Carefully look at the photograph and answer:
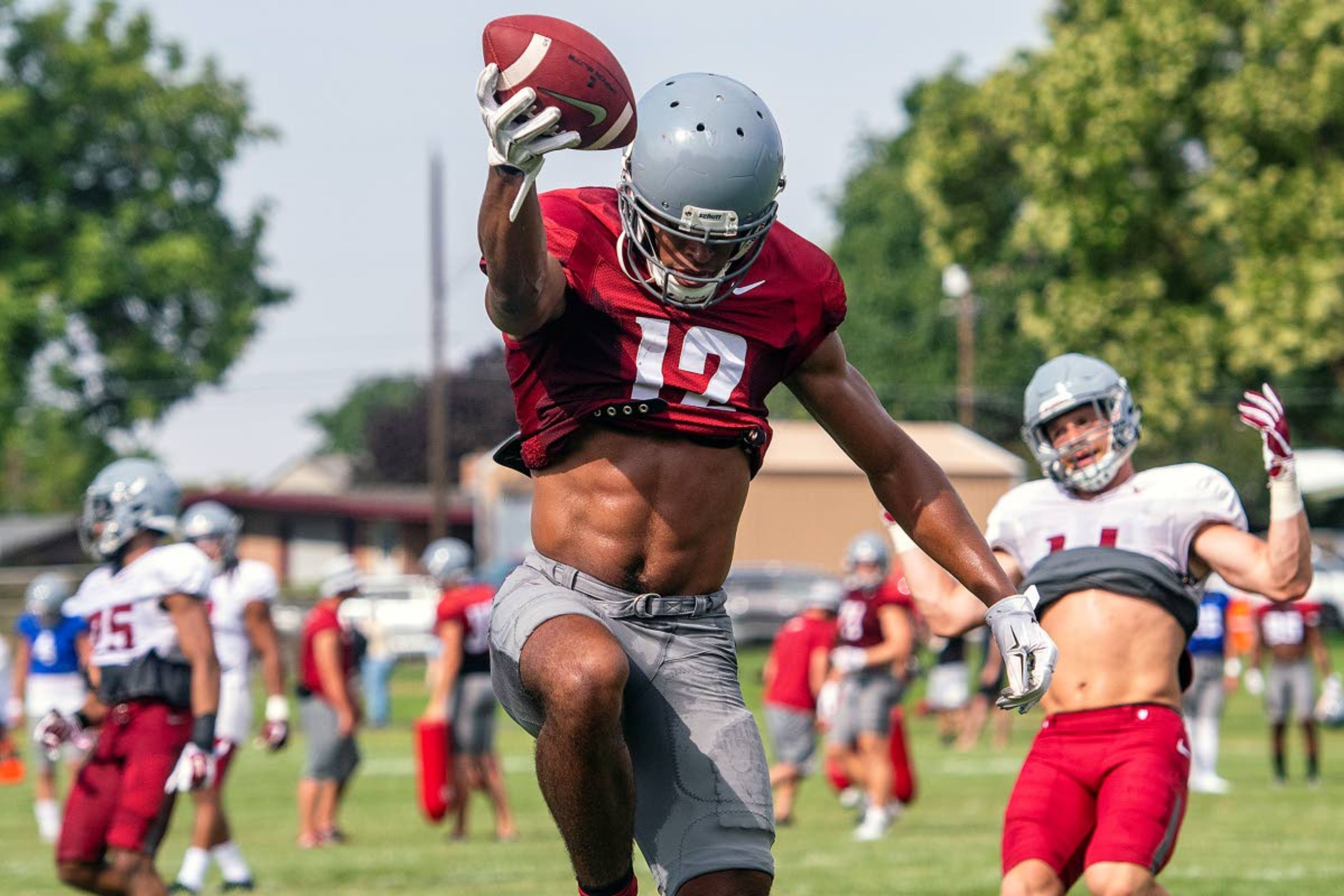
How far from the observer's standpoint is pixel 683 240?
458cm

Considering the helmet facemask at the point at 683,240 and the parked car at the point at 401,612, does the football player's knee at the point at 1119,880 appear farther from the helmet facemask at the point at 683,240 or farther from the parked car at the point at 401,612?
A: the parked car at the point at 401,612

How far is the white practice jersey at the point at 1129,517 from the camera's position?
21.5ft

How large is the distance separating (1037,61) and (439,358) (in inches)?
454

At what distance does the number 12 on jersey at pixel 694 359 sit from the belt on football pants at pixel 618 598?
0.44 metres

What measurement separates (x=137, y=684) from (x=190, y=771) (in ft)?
1.87

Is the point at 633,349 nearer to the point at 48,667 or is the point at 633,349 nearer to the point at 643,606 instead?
the point at 643,606

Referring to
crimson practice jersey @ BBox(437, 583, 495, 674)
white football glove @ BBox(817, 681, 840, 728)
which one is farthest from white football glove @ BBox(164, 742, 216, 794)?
white football glove @ BBox(817, 681, 840, 728)

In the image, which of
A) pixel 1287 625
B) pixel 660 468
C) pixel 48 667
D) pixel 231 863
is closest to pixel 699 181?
pixel 660 468

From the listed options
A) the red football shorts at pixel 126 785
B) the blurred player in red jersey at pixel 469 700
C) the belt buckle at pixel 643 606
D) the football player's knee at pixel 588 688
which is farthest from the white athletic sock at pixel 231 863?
the football player's knee at pixel 588 688

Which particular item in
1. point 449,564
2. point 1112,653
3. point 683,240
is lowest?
point 449,564

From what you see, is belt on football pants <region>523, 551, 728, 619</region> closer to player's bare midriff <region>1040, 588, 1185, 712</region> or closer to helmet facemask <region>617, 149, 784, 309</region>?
helmet facemask <region>617, 149, 784, 309</region>

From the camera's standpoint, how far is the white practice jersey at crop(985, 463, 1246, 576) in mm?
6562

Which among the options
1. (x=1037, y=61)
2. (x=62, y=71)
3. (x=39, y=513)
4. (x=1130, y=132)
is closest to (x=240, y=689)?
(x=1130, y=132)

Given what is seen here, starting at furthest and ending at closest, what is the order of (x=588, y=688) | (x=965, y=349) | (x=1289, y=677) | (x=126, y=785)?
1. (x=965, y=349)
2. (x=1289, y=677)
3. (x=126, y=785)
4. (x=588, y=688)
